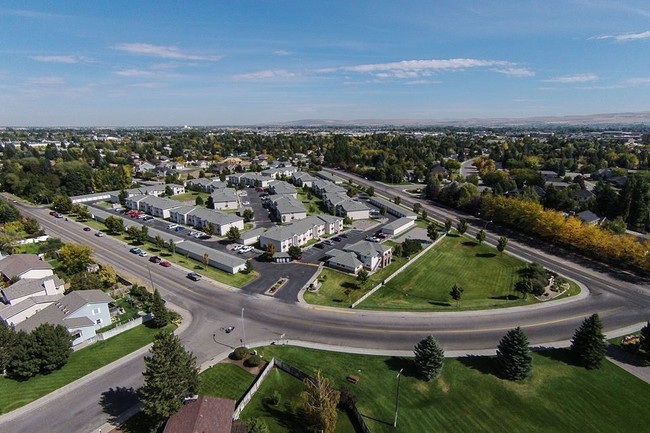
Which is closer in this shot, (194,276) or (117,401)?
(117,401)

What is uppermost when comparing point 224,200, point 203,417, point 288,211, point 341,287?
point 224,200

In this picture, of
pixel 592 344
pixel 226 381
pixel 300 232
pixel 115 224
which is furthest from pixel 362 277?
pixel 115 224

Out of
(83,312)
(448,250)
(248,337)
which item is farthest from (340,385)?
(448,250)

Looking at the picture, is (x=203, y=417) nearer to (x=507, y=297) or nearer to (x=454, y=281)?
(x=454, y=281)

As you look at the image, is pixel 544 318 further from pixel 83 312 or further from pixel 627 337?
pixel 83 312

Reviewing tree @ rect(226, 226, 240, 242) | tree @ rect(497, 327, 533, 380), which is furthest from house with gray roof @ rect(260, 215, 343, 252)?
tree @ rect(497, 327, 533, 380)

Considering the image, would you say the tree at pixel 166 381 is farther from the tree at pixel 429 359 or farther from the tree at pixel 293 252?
the tree at pixel 293 252
